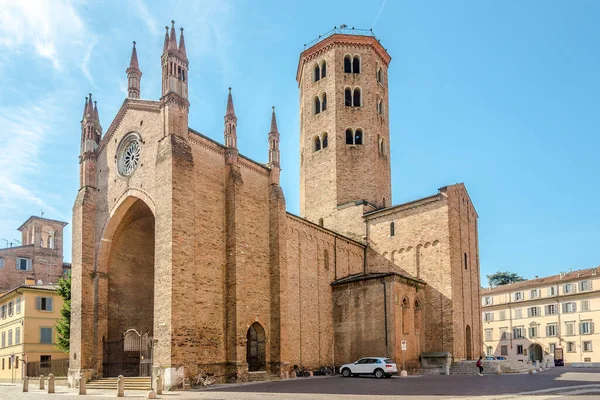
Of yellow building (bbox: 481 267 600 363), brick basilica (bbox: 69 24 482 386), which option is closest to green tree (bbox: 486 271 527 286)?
yellow building (bbox: 481 267 600 363)

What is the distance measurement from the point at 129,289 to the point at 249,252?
803cm

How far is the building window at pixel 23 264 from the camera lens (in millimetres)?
55406

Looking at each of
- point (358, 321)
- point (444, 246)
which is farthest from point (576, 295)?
point (358, 321)

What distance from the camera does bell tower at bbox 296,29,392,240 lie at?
40.5 metres

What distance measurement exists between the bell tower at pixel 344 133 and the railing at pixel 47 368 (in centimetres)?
1938

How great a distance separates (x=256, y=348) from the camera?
1134 inches

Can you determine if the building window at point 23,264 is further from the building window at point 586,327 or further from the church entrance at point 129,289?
the building window at point 586,327

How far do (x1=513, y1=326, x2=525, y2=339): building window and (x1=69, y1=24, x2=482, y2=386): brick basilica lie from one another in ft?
95.0

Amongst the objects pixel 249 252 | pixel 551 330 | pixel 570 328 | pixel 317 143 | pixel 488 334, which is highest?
pixel 317 143

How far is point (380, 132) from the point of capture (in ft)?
139

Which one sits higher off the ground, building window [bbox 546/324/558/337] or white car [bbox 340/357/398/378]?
white car [bbox 340/357/398/378]

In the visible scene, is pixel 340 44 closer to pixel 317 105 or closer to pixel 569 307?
pixel 317 105

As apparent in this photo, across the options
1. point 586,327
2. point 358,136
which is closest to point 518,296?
point 586,327

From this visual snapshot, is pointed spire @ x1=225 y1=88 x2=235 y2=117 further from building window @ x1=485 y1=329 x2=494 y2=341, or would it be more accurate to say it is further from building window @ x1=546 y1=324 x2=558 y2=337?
building window @ x1=485 y1=329 x2=494 y2=341
